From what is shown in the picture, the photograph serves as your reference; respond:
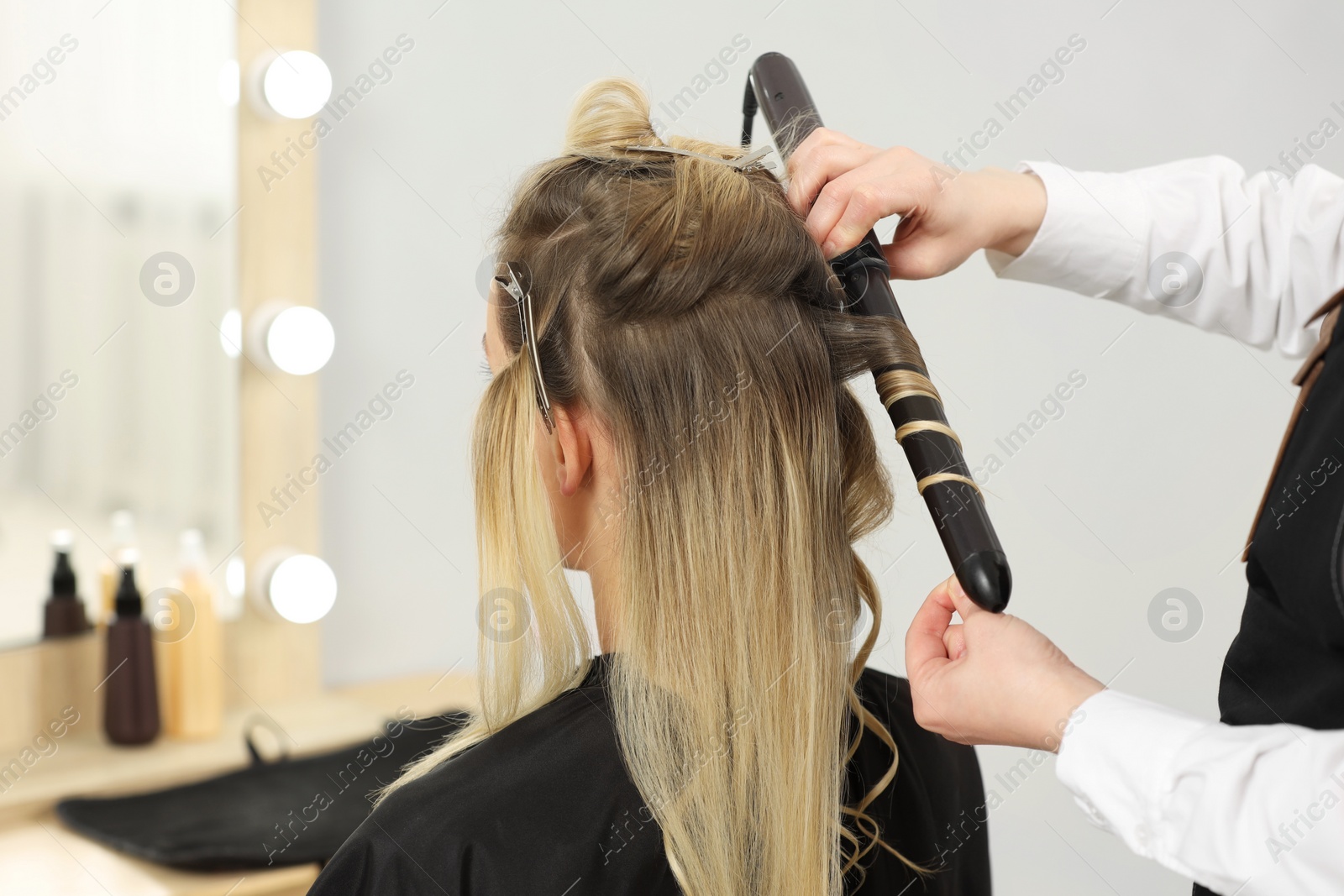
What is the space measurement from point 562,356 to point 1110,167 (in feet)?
4.70

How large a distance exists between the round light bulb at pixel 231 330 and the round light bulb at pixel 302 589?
364 millimetres

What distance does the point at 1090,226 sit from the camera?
1.04m

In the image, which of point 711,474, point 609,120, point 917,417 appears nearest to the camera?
point 917,417

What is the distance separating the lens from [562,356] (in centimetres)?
86

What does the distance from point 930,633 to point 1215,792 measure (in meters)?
0.21

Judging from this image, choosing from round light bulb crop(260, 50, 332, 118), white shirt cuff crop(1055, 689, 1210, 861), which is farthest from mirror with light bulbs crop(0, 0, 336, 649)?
white shirt cuff crop(1055, 689, 1210, 861)

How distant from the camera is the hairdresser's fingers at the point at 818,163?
35.4 inches

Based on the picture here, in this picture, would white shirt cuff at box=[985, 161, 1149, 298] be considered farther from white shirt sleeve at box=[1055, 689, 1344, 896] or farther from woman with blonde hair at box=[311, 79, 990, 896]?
white shirt sleeve at box=[1055, 689, 1344, 896]

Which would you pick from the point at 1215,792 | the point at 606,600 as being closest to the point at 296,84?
the point at 606,600

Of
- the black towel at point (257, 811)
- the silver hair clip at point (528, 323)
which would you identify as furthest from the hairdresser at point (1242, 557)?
the black towel at point (257, 811)

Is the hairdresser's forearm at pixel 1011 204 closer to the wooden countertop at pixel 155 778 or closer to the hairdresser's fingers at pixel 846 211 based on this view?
the hairdresser's fingers at pixel 846 211

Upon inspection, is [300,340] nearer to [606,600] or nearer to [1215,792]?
[606,600]

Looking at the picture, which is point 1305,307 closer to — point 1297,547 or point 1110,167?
point 1297,547

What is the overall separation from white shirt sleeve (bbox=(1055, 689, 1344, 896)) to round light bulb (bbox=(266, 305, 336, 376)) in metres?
1.40
